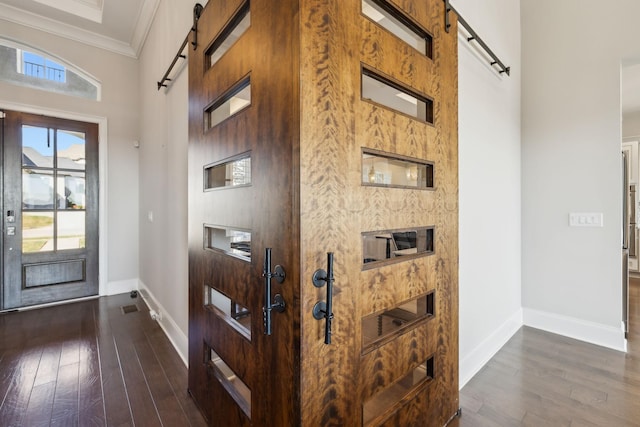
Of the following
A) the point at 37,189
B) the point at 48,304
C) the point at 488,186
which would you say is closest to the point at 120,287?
the point at 48,304

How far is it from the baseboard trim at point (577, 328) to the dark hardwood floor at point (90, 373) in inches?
123

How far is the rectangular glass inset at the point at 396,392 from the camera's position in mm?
1188

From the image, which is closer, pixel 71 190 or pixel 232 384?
pixel 232 384

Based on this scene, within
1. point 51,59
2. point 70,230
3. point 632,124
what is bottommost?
point 70,230

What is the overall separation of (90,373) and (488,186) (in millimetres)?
3401

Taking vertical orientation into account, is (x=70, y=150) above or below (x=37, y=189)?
above

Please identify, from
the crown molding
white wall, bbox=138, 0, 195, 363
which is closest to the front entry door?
white wall, bbox=138, 0, 195, 363

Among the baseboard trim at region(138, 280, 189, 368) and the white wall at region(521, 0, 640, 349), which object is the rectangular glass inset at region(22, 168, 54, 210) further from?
the white wall at region(521, 0, 640, 349)

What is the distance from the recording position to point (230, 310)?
146 cm

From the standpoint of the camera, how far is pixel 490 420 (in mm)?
1596

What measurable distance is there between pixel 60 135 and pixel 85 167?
45 cm

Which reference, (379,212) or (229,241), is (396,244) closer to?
(379,212)

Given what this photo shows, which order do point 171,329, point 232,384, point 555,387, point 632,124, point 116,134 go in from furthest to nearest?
point 632,124
point 116,134
point 171,329
point 555,387
point 232,384

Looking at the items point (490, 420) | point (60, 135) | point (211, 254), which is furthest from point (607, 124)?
point (60, 135)
